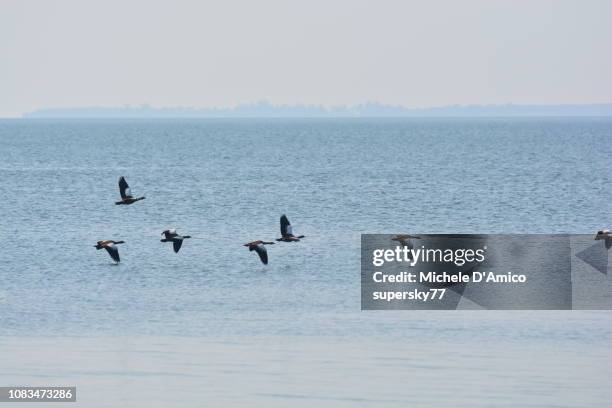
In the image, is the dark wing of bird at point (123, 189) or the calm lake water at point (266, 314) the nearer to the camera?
the calm lake water at point (266, 314)

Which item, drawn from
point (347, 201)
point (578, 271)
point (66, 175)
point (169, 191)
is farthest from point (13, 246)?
point (66, 175)

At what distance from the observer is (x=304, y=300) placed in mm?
39438

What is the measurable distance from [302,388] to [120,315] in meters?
9.94

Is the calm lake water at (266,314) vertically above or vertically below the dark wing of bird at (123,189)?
below

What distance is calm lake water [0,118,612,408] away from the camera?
28.2 m

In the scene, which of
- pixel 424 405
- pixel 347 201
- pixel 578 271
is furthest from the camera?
pixel 347 201

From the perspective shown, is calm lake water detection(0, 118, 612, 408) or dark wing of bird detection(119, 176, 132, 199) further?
dark wing of bird detection(119, 176, 132, 199)

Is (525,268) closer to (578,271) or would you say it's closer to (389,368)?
(578,271)

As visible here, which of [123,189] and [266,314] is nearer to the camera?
[266,314]

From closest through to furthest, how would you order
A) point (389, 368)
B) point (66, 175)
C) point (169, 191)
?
point (389, 368)
point (169, 191)
point (66, 175)

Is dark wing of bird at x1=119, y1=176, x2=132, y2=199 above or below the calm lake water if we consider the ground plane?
above

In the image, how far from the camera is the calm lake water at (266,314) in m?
A: 28.2

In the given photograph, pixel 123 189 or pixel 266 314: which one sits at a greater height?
pixel 123 189

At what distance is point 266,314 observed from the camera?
1462 inches
